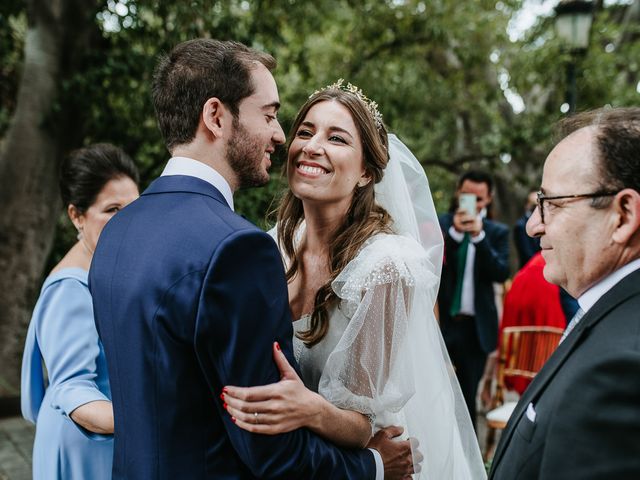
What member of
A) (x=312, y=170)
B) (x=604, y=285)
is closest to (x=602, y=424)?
(x=604, y=285)

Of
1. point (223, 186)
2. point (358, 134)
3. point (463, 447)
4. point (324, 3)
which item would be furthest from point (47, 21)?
point (463, 447)

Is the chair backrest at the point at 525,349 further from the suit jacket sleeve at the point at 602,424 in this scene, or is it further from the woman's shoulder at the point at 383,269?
the suit jacket sleeve at the point at 602,424

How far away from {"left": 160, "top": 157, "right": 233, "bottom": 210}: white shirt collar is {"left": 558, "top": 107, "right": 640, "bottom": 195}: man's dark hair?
100 cm

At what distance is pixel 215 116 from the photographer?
5.70 feet

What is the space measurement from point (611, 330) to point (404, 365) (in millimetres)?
980

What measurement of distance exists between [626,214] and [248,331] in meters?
0.93

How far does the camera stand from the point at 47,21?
5.96 meters

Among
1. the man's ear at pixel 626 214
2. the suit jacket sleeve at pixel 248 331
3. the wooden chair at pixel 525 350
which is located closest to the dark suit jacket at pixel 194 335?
the suit jacket sleeve at pixel 248 331

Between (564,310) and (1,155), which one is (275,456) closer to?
(564,310)

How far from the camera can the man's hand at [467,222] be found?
195 inches

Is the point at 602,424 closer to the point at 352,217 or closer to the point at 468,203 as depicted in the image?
the point at 352,217

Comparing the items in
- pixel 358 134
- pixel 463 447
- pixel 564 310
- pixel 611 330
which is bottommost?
pixel 463 447

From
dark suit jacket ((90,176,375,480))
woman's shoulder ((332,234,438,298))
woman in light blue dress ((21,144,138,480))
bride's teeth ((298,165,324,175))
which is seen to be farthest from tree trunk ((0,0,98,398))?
dark suit jacket ((90,176,375,480))

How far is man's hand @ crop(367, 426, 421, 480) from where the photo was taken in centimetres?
204
